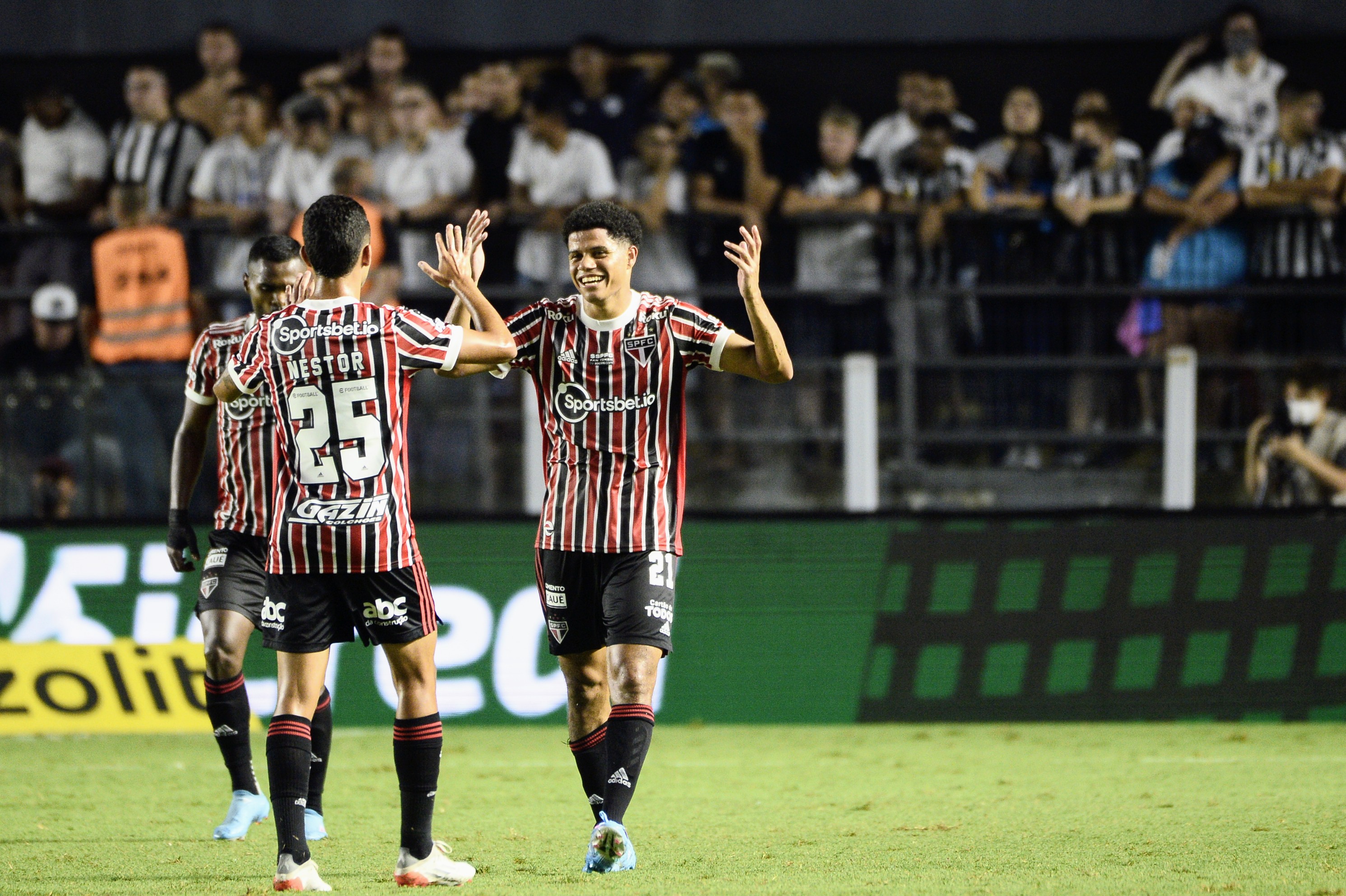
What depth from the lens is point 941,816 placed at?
627cm

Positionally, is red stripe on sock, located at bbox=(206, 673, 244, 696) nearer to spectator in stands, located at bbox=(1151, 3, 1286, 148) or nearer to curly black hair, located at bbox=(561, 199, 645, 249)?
curly black hair, located at bbox=(561, 199, 645, 249)

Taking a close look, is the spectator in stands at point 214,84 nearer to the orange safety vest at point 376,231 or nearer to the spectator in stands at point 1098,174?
the orange safety vest at point 376,231

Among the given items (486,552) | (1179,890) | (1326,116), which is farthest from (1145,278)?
(1179,890)

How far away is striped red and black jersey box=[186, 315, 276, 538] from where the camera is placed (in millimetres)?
6336

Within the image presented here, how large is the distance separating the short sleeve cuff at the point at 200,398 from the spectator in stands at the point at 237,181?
526 centimetres

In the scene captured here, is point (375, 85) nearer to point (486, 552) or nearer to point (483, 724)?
point (486, 552)

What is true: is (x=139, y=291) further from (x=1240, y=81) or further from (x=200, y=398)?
(x=1240, y=81)

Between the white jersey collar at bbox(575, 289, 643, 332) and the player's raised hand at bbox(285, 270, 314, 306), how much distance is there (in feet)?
2.92

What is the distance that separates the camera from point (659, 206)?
11.3 m

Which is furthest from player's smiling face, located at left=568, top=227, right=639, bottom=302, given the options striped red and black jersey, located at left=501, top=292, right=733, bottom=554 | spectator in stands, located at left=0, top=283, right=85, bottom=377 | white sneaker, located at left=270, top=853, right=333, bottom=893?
spectator in stands, located at left=0, top=283, right=85, bottom=377

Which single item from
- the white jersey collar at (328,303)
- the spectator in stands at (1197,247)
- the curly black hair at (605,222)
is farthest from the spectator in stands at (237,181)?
the white jersey collar at (328,303)

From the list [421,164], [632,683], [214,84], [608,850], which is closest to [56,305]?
[214,84]

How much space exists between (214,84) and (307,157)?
118cm

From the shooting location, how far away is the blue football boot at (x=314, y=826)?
19.4 feet
